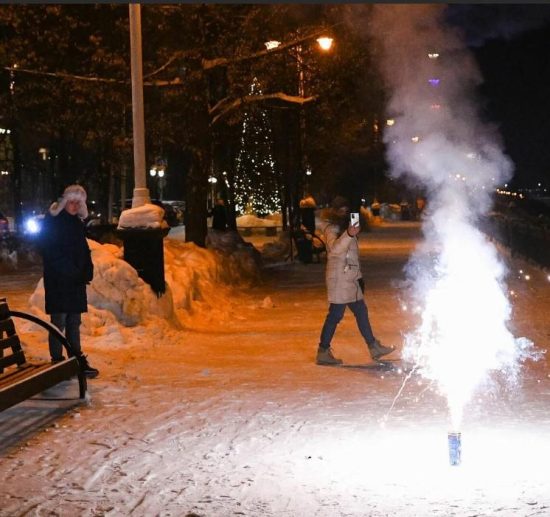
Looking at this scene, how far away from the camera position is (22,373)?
749 cm

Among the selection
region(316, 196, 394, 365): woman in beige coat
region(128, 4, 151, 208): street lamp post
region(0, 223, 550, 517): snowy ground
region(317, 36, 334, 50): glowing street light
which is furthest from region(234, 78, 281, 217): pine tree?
region(0, 223, 550, 517): snowy ground

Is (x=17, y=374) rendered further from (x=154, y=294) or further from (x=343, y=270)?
(x=154, y=294)

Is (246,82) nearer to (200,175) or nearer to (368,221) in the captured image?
(200,175)

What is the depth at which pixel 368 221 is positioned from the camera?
4766 centimetres

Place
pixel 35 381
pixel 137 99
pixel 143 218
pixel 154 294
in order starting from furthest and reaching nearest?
1. pixel 137 99
2. pixel 143 218
3. pixel 154 294
4. pixel 35 381

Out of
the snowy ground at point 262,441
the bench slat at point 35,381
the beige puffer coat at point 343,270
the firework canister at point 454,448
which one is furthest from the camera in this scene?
the beige puffer coat at point 343,270

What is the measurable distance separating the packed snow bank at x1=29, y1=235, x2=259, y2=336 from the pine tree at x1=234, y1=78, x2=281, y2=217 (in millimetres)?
6084

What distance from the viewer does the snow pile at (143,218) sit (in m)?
12.8

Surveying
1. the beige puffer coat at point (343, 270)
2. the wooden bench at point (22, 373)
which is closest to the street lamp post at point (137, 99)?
the beige puffer coat at point (343, 270)

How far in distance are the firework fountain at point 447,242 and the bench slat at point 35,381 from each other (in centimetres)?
318

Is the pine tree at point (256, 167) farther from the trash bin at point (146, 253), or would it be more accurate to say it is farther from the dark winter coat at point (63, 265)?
the dark winter coat at point (63, 265)

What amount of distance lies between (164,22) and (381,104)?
16.5 meters

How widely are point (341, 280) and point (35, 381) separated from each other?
377 centimetres

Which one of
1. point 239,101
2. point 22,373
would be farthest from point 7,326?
point 239,101
